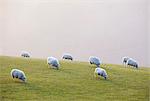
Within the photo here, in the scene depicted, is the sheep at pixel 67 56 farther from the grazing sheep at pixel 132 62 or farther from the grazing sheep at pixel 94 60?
the grazing sheep at pixel 132 62

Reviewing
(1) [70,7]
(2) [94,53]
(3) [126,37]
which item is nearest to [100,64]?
(2) [94,53]

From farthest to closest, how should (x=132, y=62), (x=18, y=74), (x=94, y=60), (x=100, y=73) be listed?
1. (x=132, y=62)
2. (x=94, y=60)
3. (x=100, y=73)
4. (x=18, y=74)

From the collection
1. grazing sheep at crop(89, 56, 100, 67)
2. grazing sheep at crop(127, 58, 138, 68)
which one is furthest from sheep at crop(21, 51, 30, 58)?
grazing sheep at crop(127, 58, 138, 68)

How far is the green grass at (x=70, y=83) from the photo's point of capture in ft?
13.5

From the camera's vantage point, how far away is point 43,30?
4.78 metres

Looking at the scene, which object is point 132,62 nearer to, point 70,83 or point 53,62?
point 70,83

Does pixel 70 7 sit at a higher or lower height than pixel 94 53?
higher

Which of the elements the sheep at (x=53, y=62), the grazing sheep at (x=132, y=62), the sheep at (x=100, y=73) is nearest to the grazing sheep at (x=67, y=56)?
the sheep at (x=53, y=62)

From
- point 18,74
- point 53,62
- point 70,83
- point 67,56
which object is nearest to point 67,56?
point 67,56

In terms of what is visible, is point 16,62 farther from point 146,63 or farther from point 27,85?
point 146,63

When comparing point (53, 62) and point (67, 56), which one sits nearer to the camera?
point (53, 62)

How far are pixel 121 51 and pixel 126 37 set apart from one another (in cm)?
20

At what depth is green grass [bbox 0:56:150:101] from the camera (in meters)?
4.10

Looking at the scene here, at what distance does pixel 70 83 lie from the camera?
4340mm
